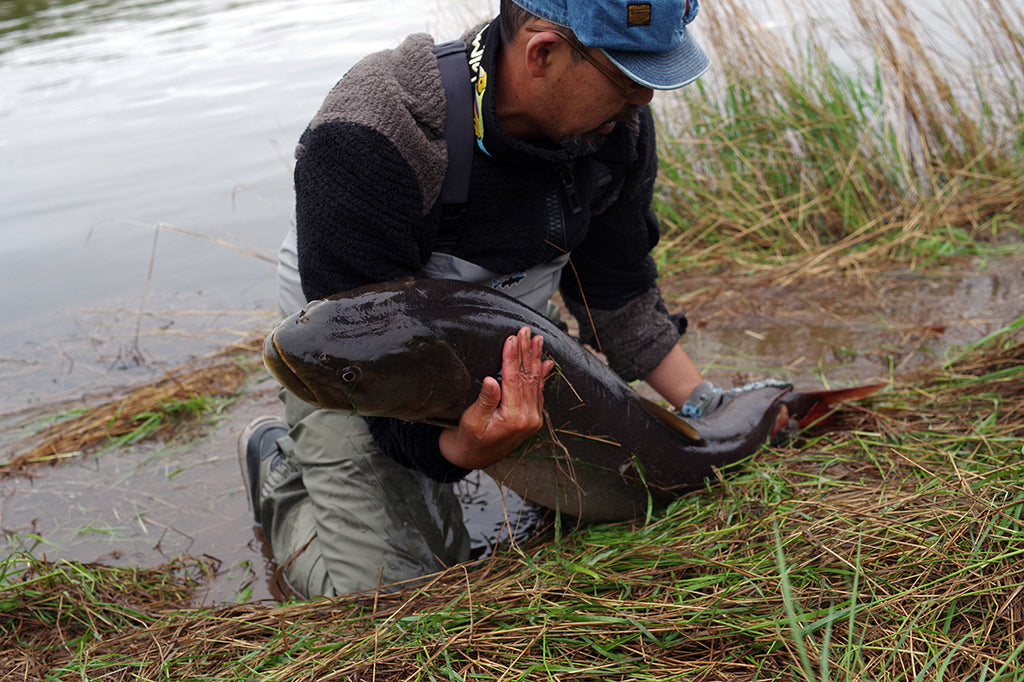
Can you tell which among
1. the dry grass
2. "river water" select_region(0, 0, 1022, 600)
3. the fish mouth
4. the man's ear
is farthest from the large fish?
the dry grass

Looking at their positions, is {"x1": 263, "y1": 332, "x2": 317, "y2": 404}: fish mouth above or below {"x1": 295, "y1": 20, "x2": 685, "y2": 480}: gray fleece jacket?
below

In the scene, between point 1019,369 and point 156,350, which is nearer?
point 1019,369

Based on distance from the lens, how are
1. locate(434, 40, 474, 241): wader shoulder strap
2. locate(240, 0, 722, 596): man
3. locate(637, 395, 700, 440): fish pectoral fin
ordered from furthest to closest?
locate(637, 395, 700, 440): fish pectoral fin, locate(434, 40, 474, 241): wader shoulder strap, locate(240, 0, 722, 596): man

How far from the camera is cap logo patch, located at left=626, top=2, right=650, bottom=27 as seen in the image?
2096 mm

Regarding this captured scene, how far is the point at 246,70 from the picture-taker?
10.7 metres

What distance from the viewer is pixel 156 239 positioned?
18.3ft

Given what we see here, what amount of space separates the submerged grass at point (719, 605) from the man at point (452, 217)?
33cm

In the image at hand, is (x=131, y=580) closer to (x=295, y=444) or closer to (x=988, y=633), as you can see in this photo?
(x=295, y=444)

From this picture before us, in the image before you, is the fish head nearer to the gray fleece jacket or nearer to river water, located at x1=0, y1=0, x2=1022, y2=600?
the gray fleece jacket

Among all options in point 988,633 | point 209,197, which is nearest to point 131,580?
point 988,633

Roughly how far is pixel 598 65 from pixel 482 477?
162cm

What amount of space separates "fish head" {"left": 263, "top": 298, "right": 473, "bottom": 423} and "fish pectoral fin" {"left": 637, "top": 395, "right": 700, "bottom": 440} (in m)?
0.67

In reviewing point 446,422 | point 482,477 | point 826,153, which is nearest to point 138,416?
point 482,477

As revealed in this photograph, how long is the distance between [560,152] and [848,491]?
124cm
